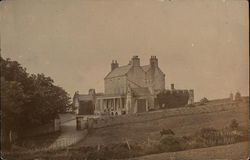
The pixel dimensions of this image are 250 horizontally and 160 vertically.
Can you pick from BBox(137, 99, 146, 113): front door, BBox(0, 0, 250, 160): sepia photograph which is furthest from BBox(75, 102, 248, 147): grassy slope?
BBox(137, 99, 146, 113): front door

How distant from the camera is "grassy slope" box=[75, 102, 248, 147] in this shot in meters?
4.33

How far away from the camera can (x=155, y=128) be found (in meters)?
4.34

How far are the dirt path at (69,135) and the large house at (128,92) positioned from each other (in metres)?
0.15

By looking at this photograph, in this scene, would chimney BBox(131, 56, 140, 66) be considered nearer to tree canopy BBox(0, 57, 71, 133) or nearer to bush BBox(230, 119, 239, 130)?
tree canopy BBox(0, 57, 71, 133)

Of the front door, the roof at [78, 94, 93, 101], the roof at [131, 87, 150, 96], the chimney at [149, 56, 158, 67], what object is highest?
the chimney at [149, 56, 158, 67]

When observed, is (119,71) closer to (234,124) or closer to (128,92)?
(128,92)

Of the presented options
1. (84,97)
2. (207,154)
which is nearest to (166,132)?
(207,154)

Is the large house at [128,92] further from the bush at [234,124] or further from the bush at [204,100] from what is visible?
the bush at [234,124]

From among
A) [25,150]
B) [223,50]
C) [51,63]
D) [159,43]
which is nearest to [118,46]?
[159,43]

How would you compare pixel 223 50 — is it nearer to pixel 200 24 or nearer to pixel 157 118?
pixel 200 24

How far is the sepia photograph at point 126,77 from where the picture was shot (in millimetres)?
4332

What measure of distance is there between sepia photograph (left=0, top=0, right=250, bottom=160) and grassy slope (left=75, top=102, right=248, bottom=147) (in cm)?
1

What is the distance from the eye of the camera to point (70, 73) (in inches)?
173

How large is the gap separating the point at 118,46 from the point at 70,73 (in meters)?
0.58
